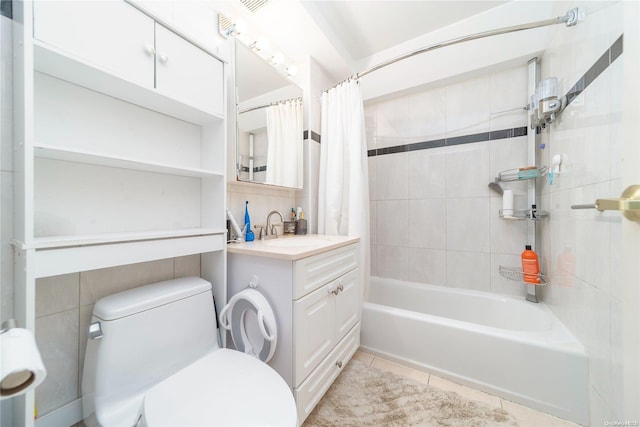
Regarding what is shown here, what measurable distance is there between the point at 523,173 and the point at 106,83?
2300 millimetres

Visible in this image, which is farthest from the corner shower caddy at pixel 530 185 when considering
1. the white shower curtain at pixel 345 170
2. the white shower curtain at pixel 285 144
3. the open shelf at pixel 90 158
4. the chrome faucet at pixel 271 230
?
the open shelf at pixel 90 158

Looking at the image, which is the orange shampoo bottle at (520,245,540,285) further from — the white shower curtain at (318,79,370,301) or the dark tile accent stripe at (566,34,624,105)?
the white shower curtain at (318,79,370,301)

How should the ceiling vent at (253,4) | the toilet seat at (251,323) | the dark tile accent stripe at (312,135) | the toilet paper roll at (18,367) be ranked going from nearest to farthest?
the toilet paper roll at (18,367) < the toilet seat at (251,323) < the ceiling vent at (253,4) < the dark tile accent stripe at (312,135)

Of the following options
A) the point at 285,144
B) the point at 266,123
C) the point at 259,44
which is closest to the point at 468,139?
the point at 285,144

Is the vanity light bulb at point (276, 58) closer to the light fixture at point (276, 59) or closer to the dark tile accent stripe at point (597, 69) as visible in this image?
the light fixture at point (276, 59)

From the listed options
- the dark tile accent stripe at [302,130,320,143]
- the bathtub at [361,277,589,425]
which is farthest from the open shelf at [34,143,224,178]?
the bathtub at [361,277,589,425]

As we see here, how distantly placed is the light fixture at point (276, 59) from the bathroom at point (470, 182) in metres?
0.14

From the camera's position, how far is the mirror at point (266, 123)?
54.8 inches

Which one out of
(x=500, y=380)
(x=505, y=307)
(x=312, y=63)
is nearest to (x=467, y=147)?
(x=505, y=307)

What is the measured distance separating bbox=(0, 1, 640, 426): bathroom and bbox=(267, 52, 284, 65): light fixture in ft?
0.47

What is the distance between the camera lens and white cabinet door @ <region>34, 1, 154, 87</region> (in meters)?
0.67

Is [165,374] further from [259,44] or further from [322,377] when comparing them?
[259,44]

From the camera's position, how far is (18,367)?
0.40m

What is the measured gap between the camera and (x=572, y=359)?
3.54 feet
